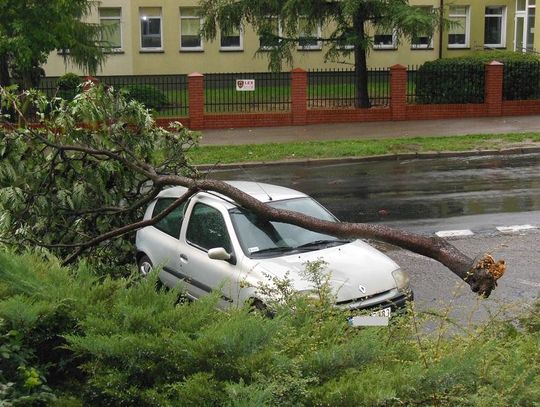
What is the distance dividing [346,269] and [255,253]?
0.91 metres

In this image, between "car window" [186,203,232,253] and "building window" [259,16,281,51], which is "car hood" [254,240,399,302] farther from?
"building window" [259,16,281,51]

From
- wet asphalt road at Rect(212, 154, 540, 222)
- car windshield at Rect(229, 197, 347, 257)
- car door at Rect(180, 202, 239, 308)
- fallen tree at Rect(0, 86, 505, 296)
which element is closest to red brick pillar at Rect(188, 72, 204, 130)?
wet asphalt road at Rect(212, 154, 540, 222)

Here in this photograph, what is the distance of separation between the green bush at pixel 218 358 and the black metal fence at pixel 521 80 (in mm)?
24976

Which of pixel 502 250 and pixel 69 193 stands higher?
pixel 69 193

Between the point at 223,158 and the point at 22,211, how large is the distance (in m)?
12.6

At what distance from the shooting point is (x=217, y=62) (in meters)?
39.0

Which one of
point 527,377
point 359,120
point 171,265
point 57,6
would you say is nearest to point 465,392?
point 527,377

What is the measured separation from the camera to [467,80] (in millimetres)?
27938

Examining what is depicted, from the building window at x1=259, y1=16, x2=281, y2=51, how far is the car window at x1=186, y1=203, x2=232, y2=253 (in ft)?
64.6

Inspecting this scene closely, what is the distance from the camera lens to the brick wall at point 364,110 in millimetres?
26234

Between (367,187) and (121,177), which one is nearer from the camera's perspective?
(121,177)

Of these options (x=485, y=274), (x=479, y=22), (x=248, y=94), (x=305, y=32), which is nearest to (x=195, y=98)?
(x=248, y=94)

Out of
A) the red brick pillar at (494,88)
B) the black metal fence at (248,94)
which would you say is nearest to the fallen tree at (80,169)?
the black metal fence at (248,94)

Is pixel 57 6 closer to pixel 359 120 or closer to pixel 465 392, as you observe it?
pixel 359 120
